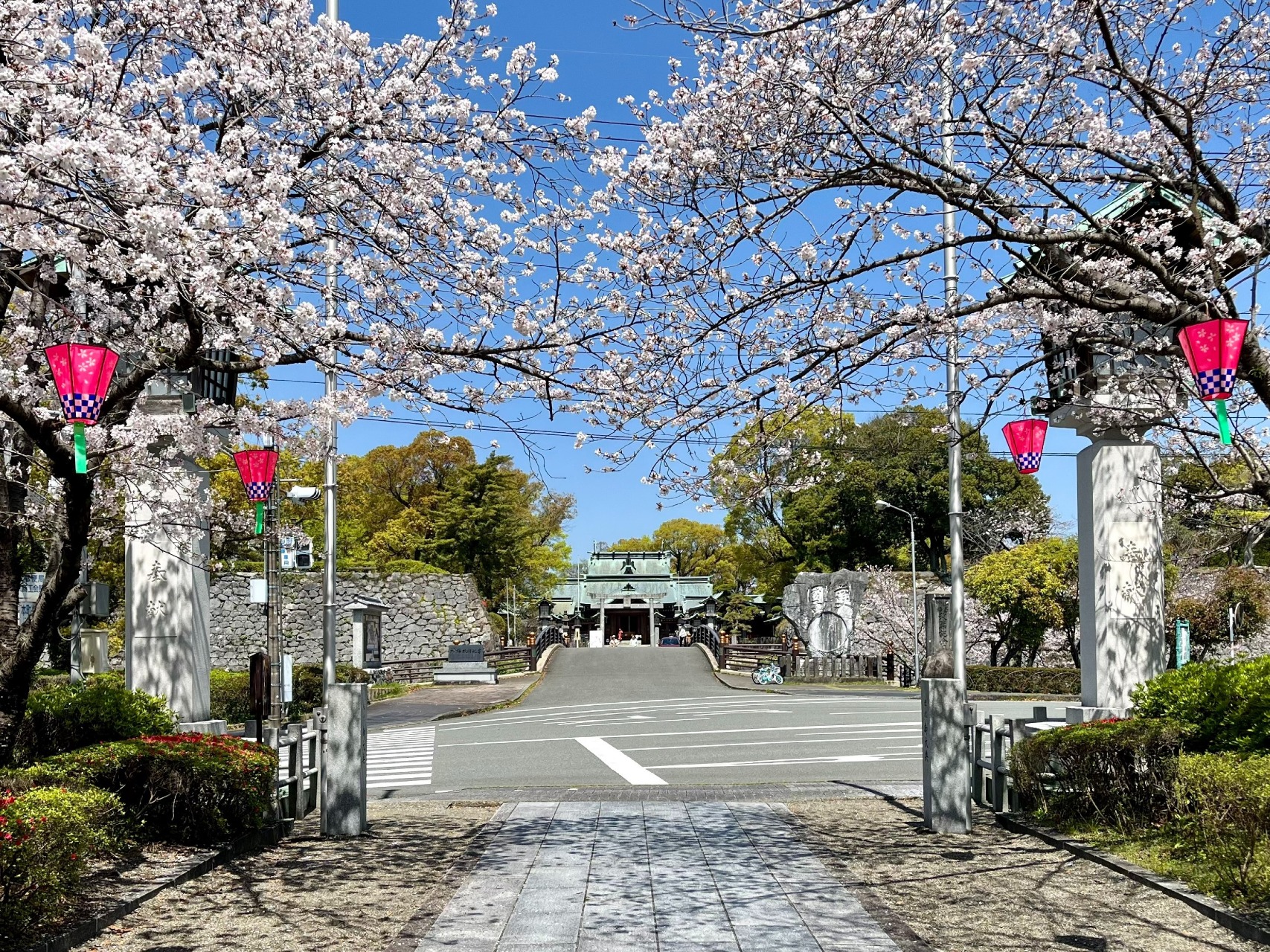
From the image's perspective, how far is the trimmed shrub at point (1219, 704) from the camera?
7363 mm

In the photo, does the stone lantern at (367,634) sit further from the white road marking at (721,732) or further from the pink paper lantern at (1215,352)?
the pink paper lantern at (1215,352)

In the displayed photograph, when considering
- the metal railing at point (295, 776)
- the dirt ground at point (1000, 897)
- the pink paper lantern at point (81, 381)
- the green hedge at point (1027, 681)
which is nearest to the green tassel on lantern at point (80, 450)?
the pink paper lantern at point (81, 381)

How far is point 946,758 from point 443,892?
4157 millimetres

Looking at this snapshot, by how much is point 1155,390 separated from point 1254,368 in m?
4.23

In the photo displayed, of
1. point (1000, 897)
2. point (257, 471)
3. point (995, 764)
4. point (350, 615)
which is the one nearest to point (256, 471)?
point (257, 471)

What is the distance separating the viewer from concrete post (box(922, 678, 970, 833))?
8.64 metres

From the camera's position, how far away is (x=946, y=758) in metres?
8.69

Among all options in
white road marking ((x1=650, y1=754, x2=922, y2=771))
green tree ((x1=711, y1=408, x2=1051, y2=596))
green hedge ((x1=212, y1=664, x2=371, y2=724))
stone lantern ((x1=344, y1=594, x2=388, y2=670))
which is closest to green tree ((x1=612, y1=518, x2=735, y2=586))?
green tree ((x1=711, y1=408, x2=1051, y2=596))

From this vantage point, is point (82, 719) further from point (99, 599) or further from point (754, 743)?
point (754, 743)

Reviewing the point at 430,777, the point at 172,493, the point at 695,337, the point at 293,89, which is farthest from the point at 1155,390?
the point at 430,777

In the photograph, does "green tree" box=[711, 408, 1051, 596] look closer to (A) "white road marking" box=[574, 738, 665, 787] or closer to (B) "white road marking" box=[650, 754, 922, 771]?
(A) "white road marking" box=[574, 738, 665, 787]

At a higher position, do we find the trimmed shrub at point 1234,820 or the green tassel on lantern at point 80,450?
the green tassel on lantern at point 80,450

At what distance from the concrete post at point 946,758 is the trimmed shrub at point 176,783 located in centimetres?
528

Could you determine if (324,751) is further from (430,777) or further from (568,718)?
(568,718)
